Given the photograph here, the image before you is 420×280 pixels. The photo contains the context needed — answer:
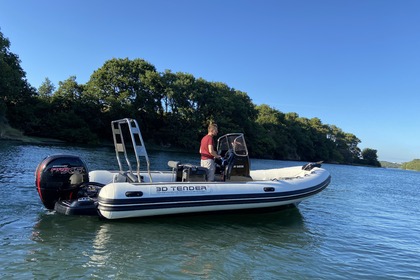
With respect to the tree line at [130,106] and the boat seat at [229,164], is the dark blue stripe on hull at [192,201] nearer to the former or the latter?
the boat seat at [229,164]

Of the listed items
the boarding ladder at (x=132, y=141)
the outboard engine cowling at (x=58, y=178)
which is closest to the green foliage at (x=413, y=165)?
the boarding ladder at (x=132, y=141)

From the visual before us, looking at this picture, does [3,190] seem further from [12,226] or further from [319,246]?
[319,246]

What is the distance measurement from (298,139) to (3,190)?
244 feet

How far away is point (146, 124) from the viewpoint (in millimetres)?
48500

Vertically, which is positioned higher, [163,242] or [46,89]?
[46,89]

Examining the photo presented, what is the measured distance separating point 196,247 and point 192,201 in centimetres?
134

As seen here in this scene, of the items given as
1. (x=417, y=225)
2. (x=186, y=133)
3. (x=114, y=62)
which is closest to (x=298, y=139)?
(x=186, y=133)

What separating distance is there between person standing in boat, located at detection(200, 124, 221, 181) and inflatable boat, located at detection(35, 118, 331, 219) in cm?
21

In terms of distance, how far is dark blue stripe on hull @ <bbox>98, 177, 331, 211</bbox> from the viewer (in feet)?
20.6

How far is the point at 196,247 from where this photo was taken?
571 centimetres

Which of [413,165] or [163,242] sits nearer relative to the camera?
[163,242]

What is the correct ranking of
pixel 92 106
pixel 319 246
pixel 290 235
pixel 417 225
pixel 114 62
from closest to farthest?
pixel 319 246
pixel 290 235
pixel 417 225
pixel 92 106
pixel 114 62

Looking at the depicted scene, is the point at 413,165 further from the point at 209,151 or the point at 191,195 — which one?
the point at 191,195

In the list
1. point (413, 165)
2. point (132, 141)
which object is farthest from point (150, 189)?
point (413, 165)
